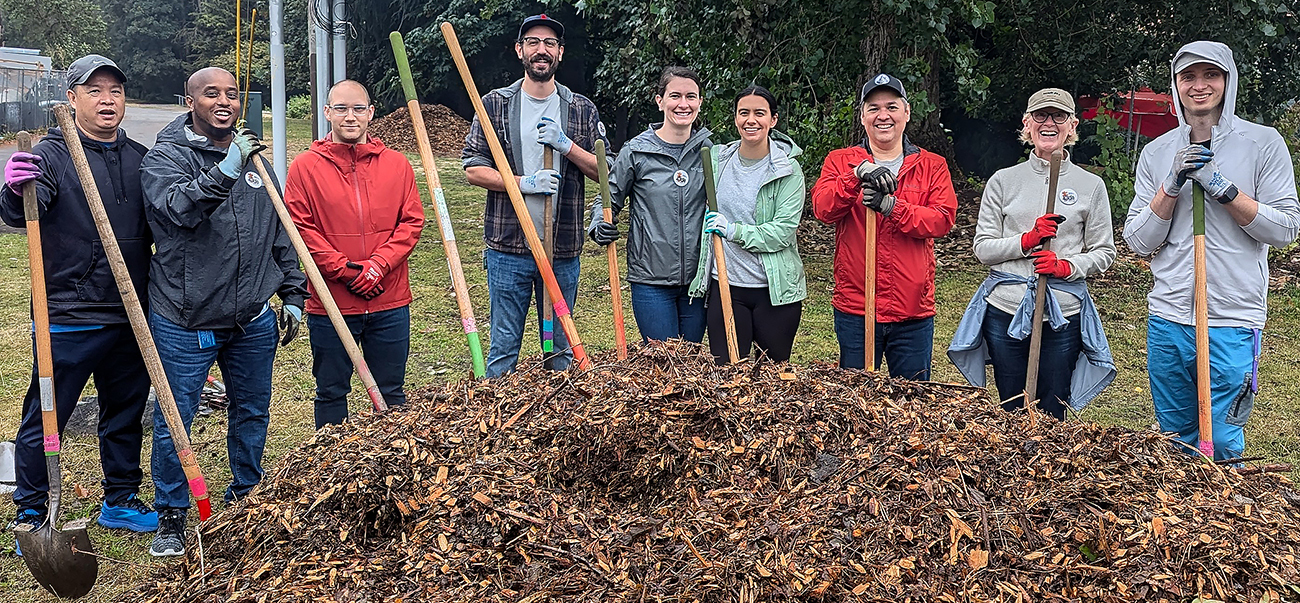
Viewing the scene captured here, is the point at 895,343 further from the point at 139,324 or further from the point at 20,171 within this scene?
the point at 20,171

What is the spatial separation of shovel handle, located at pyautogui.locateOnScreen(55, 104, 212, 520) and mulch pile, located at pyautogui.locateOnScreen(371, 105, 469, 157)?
1825 centimetres

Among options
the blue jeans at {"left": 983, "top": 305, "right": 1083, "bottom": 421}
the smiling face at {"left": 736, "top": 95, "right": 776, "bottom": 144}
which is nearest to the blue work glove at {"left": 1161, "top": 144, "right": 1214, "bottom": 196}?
the blue jeans at {"left": 983, "top": 305, "right": 1083, "bottom": 421}

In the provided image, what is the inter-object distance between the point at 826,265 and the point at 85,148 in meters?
7.38

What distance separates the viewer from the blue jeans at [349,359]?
4484mm

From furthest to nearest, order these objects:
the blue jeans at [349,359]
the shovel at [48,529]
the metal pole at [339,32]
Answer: the metal pole at [339,32]
the blue jeans at [349,359]
the shovel at [48,529]

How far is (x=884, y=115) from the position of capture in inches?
171

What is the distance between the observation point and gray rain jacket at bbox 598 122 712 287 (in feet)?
15.3

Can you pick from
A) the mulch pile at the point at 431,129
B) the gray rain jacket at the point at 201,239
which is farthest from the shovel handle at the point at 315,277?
the mulch pile at the point at 431,129

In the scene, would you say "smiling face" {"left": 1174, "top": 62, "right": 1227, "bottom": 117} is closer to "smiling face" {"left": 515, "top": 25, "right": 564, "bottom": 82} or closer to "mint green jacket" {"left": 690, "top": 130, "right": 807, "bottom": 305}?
"mint green jacket" {"left": 690, "top": 130, "right": 807, "bottom": 305}

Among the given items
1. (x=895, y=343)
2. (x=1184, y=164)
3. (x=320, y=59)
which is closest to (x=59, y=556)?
(x=895, y=343)

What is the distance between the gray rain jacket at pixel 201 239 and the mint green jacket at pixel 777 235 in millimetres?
1821

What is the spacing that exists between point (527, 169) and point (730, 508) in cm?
247

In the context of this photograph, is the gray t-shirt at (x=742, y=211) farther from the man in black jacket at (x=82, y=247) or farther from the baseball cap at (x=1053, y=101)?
the man in black jacket at (x=82, y=247)

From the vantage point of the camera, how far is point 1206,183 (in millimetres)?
3719
